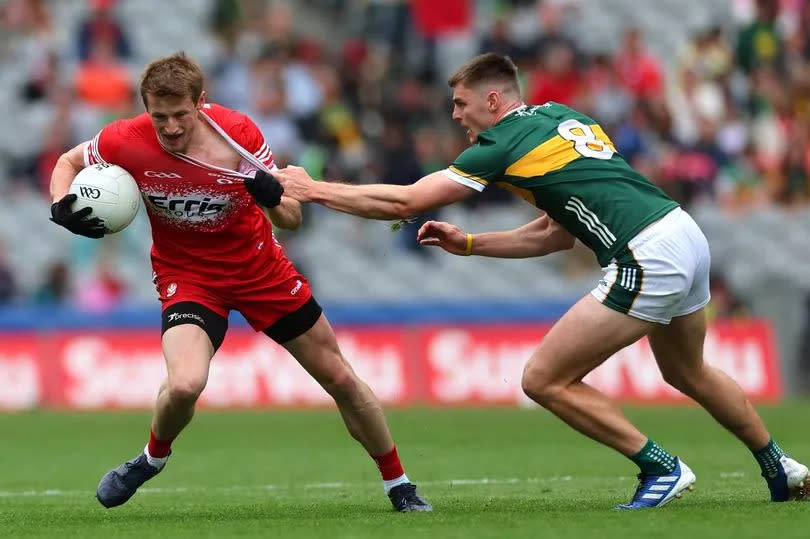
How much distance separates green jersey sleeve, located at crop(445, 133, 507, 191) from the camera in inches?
326

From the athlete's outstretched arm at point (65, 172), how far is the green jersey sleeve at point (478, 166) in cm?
224

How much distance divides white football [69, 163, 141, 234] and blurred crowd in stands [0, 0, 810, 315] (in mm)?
10564

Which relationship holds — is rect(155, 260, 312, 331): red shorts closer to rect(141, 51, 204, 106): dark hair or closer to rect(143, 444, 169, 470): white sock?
rect(143, 444, 169, 470): white sock

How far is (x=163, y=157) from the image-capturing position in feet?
28.6

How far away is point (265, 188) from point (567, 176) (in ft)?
5.54

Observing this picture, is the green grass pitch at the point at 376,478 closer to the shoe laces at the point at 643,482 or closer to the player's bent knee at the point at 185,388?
the shoe laces at the point at 643,482

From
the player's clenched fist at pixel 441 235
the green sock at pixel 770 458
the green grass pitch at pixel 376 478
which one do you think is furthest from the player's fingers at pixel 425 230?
the green sock at pixel 770 458

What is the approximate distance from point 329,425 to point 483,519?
830 centimetres

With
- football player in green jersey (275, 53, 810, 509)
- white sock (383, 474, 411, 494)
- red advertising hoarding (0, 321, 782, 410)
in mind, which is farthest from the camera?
red advertising hoarding (0, 321, 782, 410)

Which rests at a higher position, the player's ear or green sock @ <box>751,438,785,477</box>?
the player's ear

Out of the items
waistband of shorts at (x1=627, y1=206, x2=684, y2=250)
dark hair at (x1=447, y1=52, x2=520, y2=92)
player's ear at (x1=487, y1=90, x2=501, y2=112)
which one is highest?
dark hair at (x1=447, y1=52, x2=520, y2=92)

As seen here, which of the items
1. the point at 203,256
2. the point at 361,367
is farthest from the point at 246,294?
the point at 361,367

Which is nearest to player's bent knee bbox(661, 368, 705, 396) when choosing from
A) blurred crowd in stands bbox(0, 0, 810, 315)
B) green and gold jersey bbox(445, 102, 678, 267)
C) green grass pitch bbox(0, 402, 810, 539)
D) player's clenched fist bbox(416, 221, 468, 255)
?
green grass pitch bbox(0, 402, 810, 539)

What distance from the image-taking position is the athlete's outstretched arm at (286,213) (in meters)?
8.23
